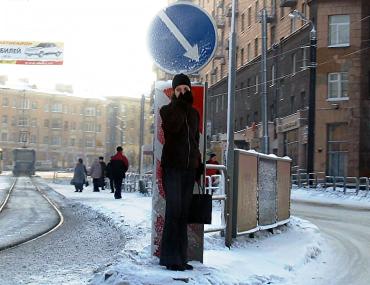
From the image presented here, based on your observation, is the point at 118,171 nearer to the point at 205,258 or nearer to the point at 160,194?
the point at 205,258

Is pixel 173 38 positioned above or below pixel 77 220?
above

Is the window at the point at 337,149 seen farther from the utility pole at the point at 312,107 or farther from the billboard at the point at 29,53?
the billboard at the point at 29,53

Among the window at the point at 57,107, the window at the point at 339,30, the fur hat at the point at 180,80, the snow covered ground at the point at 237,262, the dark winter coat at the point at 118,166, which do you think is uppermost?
the window at the point at 57,107

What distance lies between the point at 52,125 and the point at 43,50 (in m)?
80.8

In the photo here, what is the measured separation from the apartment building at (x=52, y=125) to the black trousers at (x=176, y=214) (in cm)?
9539

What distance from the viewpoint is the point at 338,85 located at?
39.5 metres

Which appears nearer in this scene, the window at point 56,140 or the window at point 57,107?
the window at point 56,140

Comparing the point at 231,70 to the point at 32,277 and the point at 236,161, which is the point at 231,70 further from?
the point at 32,277

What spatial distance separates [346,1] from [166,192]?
3598 cm

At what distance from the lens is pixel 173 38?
6082 millimetres

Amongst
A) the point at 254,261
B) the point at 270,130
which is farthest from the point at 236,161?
the point at 270,130

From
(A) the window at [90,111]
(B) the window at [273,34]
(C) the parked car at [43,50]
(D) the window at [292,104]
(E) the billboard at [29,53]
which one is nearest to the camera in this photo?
(E) the billboard at [29,53]

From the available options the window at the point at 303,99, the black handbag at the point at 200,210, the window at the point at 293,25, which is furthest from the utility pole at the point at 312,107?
the black handbag at the point at 200,210

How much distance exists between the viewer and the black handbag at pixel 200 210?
594 centimetres
